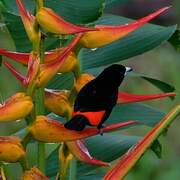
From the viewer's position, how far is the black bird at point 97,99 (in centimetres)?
109

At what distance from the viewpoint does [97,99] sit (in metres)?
1.10

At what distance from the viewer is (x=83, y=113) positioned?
1099 millimetres

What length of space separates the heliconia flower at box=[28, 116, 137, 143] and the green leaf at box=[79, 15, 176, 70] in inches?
18.0

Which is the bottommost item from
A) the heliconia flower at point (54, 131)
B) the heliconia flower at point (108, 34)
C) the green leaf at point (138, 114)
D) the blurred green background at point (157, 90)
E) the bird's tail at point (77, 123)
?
the blurred green background at point (157, 90)

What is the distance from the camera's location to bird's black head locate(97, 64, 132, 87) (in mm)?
1093

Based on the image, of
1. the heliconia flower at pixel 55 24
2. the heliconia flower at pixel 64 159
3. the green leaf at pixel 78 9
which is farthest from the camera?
the green leaf at pixel 78 9

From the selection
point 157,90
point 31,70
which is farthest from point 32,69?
point 157,90

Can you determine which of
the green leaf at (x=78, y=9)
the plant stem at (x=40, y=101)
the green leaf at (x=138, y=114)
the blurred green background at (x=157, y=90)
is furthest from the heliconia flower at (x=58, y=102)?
the blurred green background at (x=157, y=90)

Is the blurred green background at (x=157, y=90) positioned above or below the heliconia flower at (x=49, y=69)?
below

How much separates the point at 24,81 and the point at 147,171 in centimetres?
229

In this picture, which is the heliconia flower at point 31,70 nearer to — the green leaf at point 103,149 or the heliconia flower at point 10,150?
the heliconia flower at point 10,150

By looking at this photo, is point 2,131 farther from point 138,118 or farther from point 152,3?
point 152,3

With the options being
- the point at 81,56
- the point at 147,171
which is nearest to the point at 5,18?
the point at 81,56

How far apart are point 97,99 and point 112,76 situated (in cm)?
4
